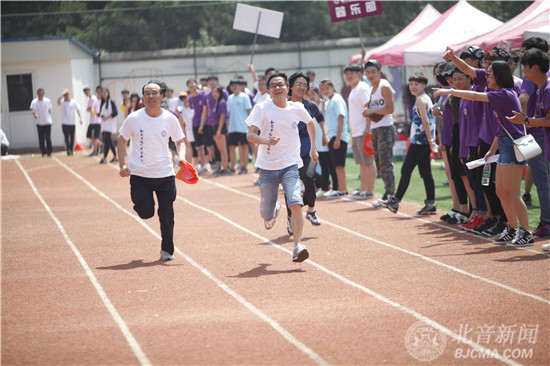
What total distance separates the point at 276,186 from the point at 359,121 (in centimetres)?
517

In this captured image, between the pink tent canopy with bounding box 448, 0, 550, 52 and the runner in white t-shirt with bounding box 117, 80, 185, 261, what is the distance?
24.6 feet

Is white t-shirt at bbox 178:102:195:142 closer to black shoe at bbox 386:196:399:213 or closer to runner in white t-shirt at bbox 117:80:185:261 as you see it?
black shoe at bbox 386:196:399:213

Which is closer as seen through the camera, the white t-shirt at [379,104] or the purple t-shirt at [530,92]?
the purple t-shirt at [530,92]

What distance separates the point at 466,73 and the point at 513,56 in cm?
76

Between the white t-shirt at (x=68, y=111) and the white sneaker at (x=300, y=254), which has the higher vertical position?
the white t-shirt at (x=68, y=111)

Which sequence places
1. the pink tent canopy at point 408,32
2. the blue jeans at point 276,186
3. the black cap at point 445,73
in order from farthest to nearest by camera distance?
the pink tent canopy at point 408,32
the black cap at point 445,73
the blue jeans at point 276,186

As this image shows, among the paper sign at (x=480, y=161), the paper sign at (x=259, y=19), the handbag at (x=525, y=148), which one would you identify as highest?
the paper sign at (x=259, y=19)

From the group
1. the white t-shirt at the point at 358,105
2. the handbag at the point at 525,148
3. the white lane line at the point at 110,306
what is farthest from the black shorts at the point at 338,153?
the handbag at the point at 525,148

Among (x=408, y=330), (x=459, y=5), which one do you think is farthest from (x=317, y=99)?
(x=408, y=330)

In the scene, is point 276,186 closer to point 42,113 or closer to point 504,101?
point 504,101

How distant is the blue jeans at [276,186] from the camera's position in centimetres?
863

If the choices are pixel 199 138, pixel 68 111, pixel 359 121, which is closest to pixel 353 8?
pixel 199 138

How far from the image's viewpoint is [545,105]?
8445mm

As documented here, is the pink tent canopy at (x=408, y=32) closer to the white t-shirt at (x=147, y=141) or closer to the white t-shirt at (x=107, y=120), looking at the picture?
the white t-shirt at (x=107, y=120)
